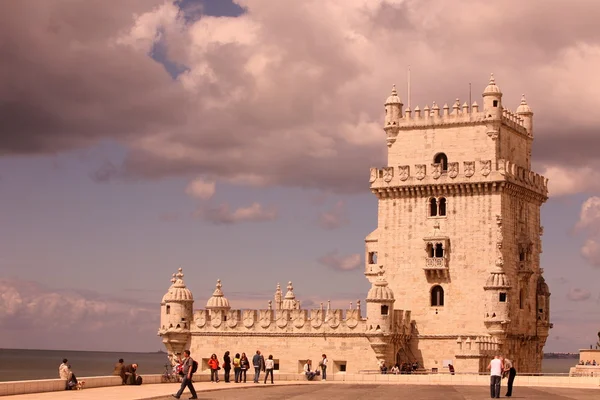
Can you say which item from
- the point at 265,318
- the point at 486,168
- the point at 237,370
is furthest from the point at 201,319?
the point at 486,168

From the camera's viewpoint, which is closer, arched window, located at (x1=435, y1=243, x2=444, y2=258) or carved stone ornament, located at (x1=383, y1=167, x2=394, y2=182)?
arched window, located at (x1=435, y1=243, x2=444, y2=258)

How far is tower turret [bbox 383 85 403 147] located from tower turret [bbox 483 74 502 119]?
6325 millimetres

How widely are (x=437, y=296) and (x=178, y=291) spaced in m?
18.1

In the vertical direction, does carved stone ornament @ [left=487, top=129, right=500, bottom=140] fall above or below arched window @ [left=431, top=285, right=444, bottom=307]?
above

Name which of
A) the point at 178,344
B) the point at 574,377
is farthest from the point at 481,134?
the point at 178,344

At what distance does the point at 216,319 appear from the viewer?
77.1 meters

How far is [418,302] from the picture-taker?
74.6 metres

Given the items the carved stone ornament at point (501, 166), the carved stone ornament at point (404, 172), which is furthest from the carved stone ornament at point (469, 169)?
the carved stone ornament at point (404, 172)

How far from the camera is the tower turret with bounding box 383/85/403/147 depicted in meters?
77.5

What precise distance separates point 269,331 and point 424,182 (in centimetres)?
1468

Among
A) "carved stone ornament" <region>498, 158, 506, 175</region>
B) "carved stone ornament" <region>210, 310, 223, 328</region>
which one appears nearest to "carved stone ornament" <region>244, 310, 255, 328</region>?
"carved stone ornament" <region>210, 310, 223, 328</region>

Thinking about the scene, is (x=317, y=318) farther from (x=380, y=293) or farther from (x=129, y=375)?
(x=129, y=375)

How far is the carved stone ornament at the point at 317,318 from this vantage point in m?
73.6

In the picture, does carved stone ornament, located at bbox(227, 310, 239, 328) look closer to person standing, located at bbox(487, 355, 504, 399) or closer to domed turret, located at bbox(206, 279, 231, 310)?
domed turret, located at bbox(206, 279, 231, 310)
